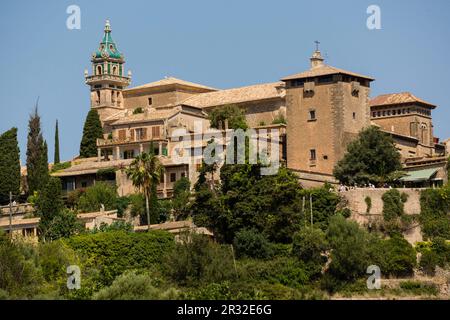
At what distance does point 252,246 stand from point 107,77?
33.0 metres

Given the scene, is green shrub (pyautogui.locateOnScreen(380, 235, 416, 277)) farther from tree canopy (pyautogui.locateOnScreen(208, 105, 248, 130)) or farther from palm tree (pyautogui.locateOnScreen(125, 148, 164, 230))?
tree canopy (pyautogui.locateOnScreen(208, 105, 248, 130))

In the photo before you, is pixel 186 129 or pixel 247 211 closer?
pixel 247 211

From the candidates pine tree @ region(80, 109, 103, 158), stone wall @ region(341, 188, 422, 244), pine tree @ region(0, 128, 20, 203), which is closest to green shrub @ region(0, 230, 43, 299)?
stone wall @ region(341, 188, 422, 244)

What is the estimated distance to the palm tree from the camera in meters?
71.6

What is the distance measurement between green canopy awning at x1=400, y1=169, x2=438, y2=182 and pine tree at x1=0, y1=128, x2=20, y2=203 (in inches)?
849

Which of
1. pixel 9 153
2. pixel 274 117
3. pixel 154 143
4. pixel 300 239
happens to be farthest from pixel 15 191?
pixel 300 239

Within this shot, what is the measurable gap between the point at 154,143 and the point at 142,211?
28.0 feet

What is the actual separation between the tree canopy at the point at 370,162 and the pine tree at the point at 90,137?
A: 1998 cm

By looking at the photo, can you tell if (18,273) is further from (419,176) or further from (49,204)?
(419,176)

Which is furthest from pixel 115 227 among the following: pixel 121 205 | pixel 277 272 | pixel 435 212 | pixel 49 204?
pixel 435 212

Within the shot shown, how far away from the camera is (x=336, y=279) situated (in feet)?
212

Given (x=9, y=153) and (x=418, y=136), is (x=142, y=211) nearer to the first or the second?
(x=9, y=153)

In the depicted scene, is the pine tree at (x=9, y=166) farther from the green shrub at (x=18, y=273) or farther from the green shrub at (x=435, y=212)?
the green shrub at (x=435, y=212)

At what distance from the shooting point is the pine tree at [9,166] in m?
81.5
